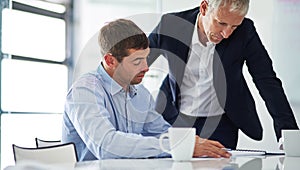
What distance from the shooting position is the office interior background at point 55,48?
2838mm

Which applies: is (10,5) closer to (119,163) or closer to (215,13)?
(215,13)

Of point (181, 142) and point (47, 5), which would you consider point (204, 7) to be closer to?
point (181, 142)

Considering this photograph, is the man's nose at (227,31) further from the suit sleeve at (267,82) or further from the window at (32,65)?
the window at (32,65)

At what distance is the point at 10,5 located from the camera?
142 inches

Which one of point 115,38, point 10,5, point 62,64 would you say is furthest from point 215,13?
point 62,64

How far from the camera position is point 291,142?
1.57 m

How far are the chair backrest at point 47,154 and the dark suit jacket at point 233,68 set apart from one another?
1.01 meters

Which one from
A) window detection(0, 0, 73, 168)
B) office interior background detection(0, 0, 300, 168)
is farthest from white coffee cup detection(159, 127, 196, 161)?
window detection(0, 0, 73, 168)

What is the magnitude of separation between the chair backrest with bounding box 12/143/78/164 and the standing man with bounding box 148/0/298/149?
1026 millimetres

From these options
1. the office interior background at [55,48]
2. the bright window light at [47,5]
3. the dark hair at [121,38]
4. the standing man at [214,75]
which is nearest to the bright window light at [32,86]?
the office interior background at [55,48]

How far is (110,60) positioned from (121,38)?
0.08 meters

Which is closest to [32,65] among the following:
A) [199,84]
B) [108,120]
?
[199,84]

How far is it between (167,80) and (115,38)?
88 centimetres

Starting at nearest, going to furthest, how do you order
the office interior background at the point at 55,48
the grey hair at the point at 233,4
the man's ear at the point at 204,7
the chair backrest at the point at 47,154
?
the chair backrest at the point at 47,154, the grey hair at the point at 233,4, the man's ear at the point at 204,7, the office interior background at the point at 55,48
